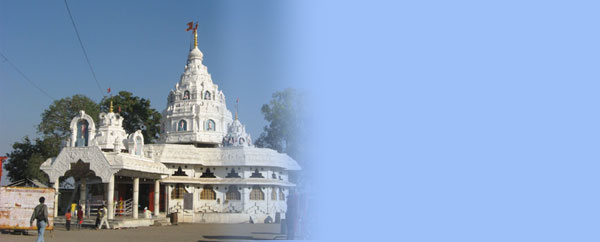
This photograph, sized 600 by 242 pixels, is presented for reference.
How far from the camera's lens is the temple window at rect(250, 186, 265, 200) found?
104ft

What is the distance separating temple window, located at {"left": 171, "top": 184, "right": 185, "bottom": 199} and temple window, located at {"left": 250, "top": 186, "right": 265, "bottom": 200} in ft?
12.7

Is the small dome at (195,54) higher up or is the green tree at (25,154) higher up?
the small dome at (195,54)

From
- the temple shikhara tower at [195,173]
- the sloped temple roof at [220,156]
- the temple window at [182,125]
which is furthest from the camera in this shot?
the temple window at [182,125]

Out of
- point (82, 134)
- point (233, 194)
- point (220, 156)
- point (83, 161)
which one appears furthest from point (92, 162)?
point (220, 156)

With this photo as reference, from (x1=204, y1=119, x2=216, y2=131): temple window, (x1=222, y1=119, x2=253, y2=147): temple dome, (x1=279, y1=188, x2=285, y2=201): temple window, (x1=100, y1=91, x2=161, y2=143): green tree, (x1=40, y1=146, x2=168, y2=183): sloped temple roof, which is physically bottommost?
(x1=279, y1=188, x2=285, y2=201): temple window

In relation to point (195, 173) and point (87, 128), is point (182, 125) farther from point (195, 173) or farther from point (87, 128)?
point (87, 128)

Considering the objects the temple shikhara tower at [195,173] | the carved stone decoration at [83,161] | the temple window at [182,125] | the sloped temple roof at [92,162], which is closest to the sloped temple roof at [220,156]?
the temple shikhara tower at [195,173]

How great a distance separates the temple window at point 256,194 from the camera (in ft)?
104

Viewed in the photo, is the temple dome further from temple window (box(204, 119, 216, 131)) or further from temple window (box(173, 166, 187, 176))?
temple window (box(173, 166, 187, 176))

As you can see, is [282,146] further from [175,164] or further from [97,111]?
[97,111]

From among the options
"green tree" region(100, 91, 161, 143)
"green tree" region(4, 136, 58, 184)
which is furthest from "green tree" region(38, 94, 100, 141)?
"green tree" region(100, 91, 161, 143)

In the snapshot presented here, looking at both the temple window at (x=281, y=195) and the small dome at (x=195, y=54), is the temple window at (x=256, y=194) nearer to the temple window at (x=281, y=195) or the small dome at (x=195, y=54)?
the temple window at (x=281, y=195)

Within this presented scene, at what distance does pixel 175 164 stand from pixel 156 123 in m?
19.0

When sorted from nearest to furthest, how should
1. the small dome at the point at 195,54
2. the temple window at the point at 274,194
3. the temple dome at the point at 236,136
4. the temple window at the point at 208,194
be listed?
1. the temple window at the point at 208,194
2. the temple window at the point at 274,194
3. the temple dome at the point at 236,136
4. the small dome at the point at 195,54
